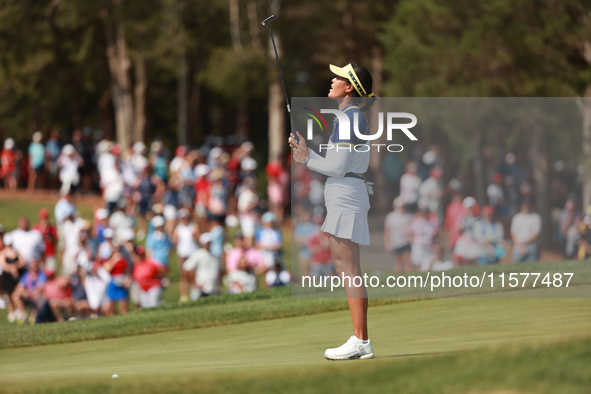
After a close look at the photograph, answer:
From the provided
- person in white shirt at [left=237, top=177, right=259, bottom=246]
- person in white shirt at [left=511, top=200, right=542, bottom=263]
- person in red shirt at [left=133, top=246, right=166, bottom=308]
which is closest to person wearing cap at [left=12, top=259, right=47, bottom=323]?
person in red shirt at [left=133, top=246, right=166, bottom=308]

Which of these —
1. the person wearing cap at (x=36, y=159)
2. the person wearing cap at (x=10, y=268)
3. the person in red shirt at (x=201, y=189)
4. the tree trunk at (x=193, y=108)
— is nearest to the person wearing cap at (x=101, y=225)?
the person wearing cap at (x=10, y=268)

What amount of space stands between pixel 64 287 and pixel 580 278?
7821 millimetres

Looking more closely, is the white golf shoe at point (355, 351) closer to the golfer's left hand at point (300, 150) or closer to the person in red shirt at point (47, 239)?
the golfer's left hand at point (300, 150)

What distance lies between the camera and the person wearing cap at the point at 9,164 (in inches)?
1083

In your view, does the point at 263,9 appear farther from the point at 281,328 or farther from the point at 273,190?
the point at 281,328

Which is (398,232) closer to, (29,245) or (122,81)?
(29,245)

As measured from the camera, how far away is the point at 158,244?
16.7 metres

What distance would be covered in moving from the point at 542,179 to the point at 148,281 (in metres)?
6.19

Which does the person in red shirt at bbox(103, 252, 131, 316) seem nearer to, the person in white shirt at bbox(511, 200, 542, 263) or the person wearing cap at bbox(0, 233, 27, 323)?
the person wearing cap at bbox(0, 233, 27, 323)

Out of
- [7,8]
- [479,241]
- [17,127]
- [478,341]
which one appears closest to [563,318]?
[478,341]

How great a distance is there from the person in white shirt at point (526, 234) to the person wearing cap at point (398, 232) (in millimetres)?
1151

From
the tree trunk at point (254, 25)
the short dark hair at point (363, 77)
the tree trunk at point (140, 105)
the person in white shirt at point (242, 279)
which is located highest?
the tree trunk at point (254, 25)

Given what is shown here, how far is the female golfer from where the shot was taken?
637cm

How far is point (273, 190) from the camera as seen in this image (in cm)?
2381
